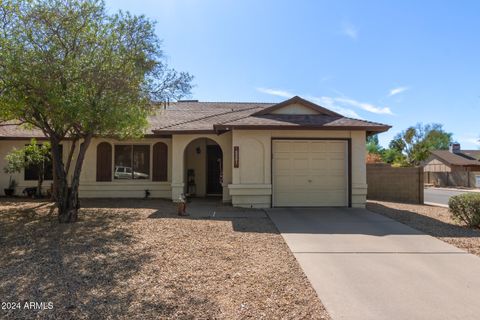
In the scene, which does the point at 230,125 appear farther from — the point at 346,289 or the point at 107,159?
the point at 346,289

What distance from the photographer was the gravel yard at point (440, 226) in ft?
23.6

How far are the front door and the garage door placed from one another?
4.92m

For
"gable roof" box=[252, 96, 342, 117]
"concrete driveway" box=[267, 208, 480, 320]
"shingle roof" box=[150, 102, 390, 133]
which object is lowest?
"concrete driveway" box=[267, 208, 480, 320]

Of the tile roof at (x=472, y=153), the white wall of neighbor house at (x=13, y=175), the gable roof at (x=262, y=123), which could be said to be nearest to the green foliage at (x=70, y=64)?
the gable roof at (x=262, y=123)

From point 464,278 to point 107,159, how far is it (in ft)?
43.6

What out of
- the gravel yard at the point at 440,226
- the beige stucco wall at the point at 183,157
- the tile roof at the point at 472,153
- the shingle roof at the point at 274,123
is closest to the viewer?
the gravel yard at the point at 440,226

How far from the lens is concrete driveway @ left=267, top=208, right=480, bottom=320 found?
161 inches

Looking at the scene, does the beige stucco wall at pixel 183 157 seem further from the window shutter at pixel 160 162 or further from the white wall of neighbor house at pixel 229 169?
the window shutter at pixel 160 162

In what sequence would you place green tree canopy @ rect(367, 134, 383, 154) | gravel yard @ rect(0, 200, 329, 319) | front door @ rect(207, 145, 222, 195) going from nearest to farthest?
gravel yard @ rect(0, 200, 329, 319) → front door @ rect(207, 145, 222, 195) → green tree canopy @ rect(367, 134, 383, 154)

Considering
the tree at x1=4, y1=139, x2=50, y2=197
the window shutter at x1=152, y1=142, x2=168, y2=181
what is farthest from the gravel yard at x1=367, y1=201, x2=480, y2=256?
the tree at x1=4, y1=139, x2=50, y2=197

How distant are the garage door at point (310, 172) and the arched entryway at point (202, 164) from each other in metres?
4.74

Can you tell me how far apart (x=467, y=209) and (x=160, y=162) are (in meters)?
11.2

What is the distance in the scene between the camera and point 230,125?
11570 mm

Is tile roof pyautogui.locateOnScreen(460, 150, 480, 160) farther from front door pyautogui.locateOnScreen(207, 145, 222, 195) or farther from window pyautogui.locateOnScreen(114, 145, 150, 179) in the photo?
window pyautogui.locateOnScreen(114, 145, 150, 179)
